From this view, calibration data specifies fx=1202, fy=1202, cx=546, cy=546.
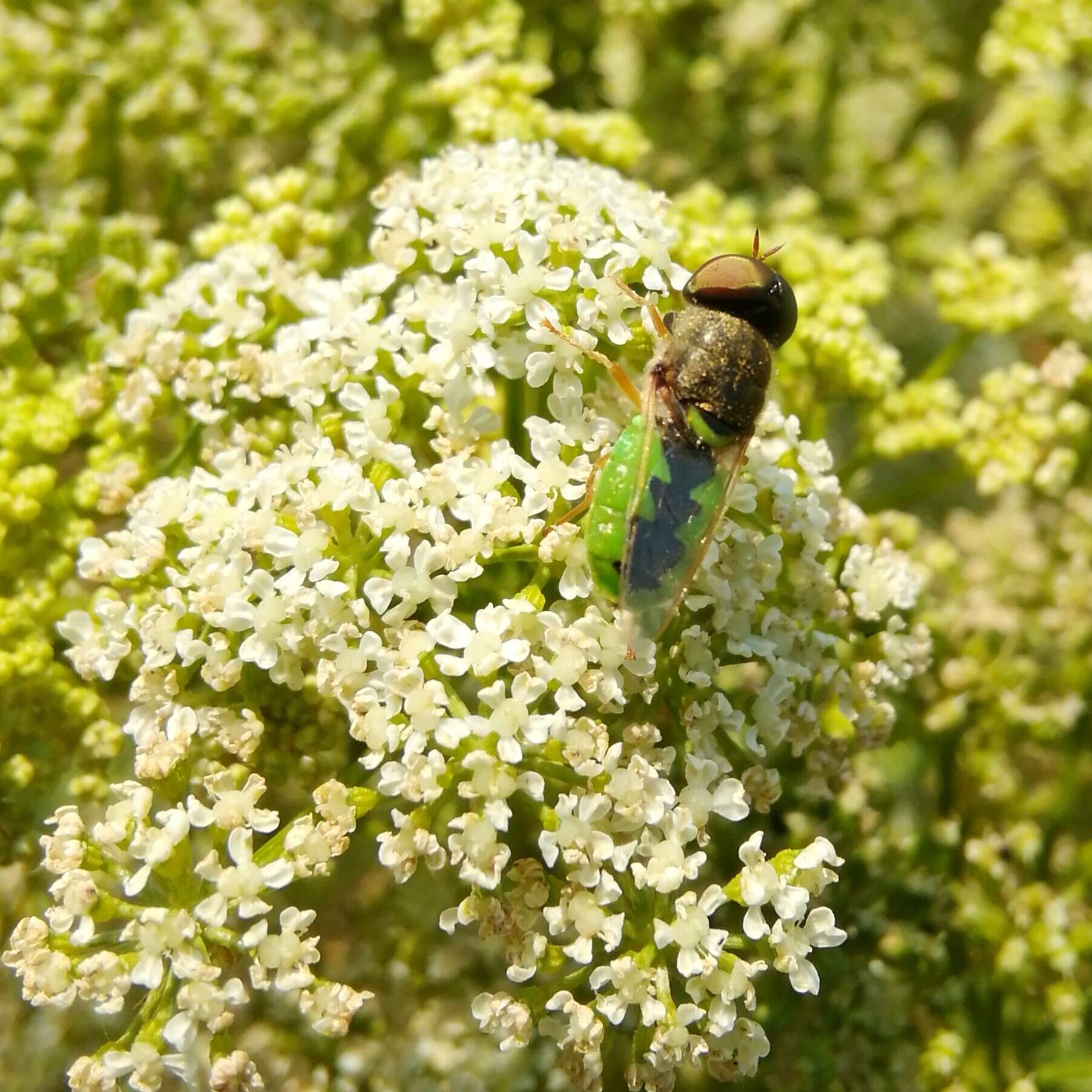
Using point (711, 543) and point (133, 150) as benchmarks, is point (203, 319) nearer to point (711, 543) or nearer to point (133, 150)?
point (133, 150)

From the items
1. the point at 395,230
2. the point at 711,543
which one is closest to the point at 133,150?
the point at 395,230

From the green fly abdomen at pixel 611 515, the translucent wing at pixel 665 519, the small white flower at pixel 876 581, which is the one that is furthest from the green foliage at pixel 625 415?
the translucent wing at pixel 665 519

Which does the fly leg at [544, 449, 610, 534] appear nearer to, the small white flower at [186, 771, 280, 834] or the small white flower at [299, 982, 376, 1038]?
the small white flower at [186, 771, 280, 834]

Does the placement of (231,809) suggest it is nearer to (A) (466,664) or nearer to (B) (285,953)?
(B) (285,953)

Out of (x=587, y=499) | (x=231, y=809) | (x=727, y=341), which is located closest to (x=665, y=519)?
(x=587, y=499)

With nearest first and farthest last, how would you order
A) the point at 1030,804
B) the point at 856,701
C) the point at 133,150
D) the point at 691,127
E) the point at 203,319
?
the point at 856,701, the point at 203,319, the point at 1030,804, the point at 133,150, the point at 691,127

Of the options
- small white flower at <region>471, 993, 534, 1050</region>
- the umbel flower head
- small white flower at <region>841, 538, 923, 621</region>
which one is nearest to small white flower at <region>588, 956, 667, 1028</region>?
the umbel flower head
